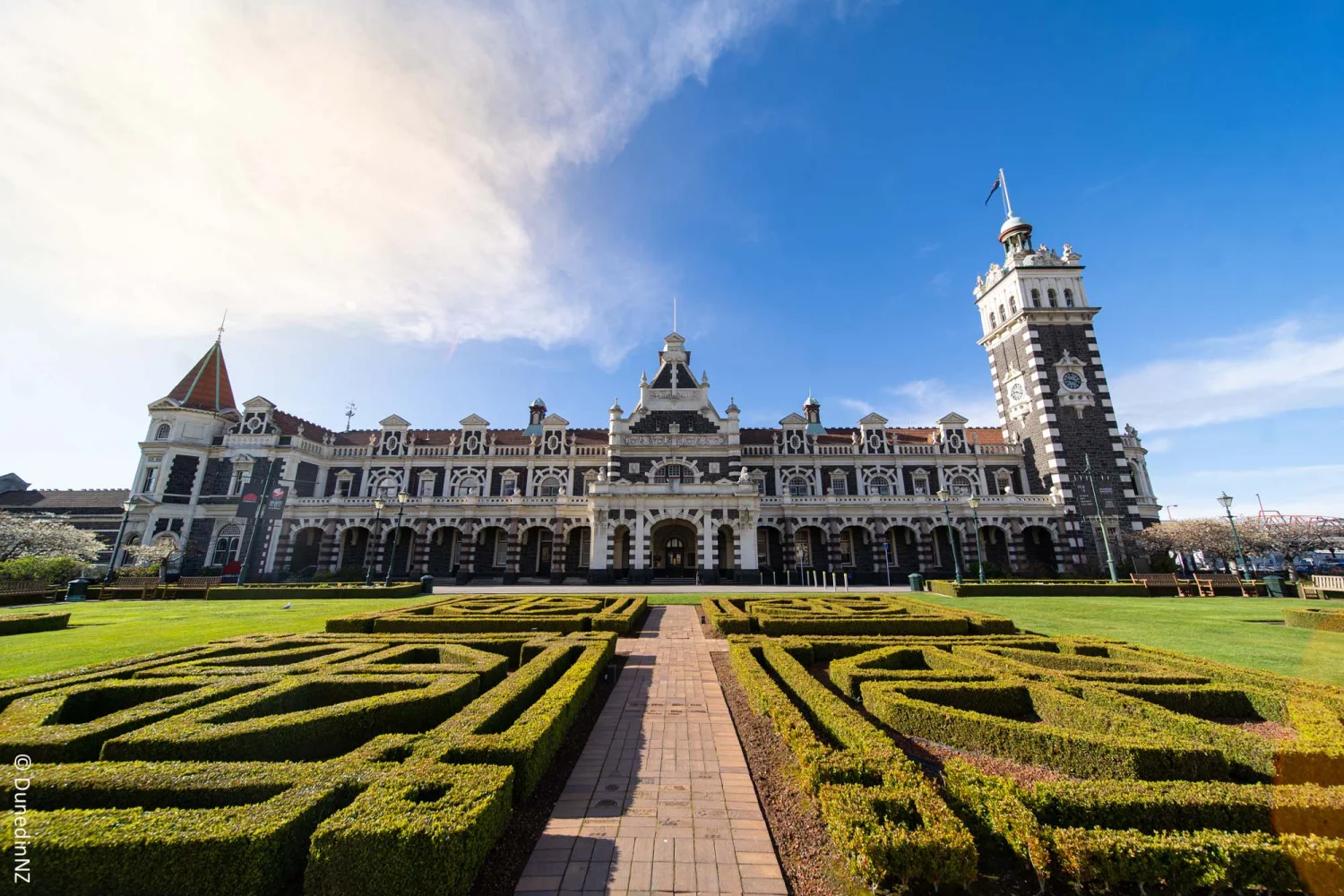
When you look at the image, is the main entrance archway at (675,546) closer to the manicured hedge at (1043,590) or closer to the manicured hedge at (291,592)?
the manicured hedge at (1043,590)

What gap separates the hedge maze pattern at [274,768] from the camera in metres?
3.74

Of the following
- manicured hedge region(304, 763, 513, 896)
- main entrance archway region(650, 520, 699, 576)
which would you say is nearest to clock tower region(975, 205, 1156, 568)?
main entrance archway region(650, 520, 699, 576)

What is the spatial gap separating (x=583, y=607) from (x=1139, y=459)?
214ft

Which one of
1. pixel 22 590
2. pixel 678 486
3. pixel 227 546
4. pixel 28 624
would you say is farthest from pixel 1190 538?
pixel 227 546

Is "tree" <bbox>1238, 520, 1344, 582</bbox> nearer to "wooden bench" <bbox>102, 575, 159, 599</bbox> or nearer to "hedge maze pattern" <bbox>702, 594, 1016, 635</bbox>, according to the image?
"hedge maze pattern" <bbox>702, 594, 1016, 635</bbox>

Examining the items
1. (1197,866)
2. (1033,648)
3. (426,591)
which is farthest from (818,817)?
(426,591)

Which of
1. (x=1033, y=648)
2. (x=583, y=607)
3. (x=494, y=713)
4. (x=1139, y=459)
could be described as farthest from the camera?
(x=1139, y=459)

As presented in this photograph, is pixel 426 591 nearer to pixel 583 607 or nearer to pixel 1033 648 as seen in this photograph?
pixel 583 607

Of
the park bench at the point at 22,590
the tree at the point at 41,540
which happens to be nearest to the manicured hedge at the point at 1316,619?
the park bench at the point at 22,590

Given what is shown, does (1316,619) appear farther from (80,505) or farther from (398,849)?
(80,505)

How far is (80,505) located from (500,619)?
6496cm

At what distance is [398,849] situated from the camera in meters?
3.75

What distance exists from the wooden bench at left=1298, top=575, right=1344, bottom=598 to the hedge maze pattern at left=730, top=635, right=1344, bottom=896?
1053 inches

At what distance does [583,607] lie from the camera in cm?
1894
